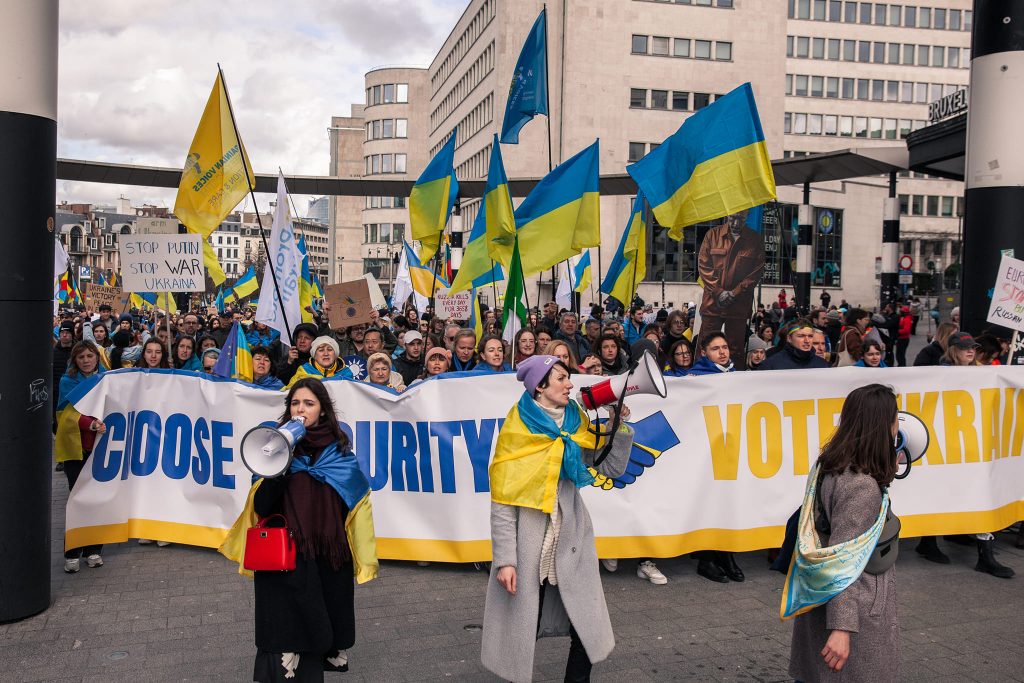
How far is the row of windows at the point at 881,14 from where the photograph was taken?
274 ft

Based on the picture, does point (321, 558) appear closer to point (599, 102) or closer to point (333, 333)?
point (333, 333)

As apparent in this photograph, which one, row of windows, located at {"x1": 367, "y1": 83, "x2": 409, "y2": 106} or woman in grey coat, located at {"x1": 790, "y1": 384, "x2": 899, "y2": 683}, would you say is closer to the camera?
woman in grey coat, located at {"x1": 790, "y1": 384, "x2": 899, "y2": 683}

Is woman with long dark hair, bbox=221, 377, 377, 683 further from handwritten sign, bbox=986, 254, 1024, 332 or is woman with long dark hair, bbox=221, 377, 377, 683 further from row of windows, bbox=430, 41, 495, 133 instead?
row of windows, bbox=430, 41, 495, 133

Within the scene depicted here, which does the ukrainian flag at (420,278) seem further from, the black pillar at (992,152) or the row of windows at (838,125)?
the row of windows at (838,125)

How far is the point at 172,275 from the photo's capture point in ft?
31.9

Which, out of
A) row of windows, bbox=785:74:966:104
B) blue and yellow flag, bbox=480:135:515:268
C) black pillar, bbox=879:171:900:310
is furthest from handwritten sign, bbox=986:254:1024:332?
row of windows, bbox=785:74:966:104

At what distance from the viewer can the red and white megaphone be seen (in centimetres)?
408

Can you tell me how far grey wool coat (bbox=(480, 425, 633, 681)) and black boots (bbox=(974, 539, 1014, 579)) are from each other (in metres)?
4.09

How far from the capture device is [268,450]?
155 inches

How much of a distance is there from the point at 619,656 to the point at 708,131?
4.83m

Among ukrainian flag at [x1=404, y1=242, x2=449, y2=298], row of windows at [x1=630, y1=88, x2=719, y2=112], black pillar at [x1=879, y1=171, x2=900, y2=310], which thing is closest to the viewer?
ukrainian flag at [x1=404, y1=242, x2=449, y2=298]

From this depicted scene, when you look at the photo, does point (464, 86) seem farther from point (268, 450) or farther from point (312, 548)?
point (268, 450)

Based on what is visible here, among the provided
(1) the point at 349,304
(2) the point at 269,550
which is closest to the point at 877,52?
(1) the point at 349,304

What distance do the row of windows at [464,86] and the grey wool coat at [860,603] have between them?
63860 mm
